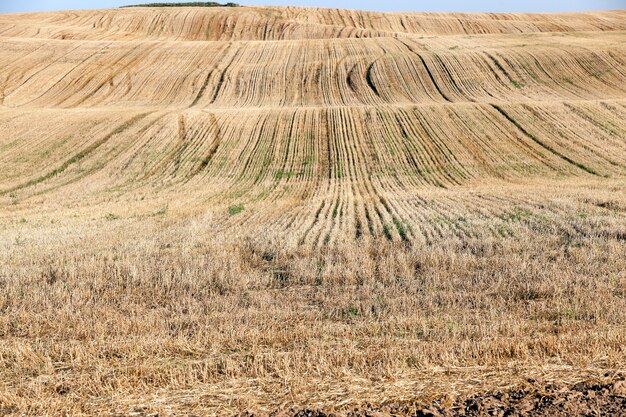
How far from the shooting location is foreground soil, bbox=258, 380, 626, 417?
5.95 meters

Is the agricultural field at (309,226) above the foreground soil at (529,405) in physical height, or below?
below

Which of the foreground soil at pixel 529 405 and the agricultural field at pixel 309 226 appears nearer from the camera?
the foreground soil at pixel 529 405

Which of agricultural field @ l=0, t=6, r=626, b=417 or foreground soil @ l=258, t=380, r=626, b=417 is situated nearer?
foreground soil @ l=258, t=380, r=626, b=417

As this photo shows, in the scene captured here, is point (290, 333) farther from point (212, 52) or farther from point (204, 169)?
point (212, 52)

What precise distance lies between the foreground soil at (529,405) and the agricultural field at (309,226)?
84 mm

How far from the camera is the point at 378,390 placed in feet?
21.4

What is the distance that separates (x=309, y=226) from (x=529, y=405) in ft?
41.4

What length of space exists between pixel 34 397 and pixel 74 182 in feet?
88.2

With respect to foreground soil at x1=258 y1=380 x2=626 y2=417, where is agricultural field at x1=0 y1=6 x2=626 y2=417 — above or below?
below

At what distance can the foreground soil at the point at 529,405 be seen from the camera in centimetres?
595

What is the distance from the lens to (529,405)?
6.09 meters

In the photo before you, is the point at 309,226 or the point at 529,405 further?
the point at 309,226

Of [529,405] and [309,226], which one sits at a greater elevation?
[529,405]

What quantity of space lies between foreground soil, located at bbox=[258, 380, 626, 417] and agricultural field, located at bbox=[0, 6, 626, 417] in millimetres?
84
